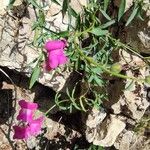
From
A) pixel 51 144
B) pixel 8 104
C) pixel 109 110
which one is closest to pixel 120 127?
pixel 109 110

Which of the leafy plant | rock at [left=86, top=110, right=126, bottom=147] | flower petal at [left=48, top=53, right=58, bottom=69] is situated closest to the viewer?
flower petal at [left=48, top=53, right=58, bottom=69]

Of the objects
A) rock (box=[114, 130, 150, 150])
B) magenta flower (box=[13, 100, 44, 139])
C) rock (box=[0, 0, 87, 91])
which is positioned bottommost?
rock (box=[114, 130, 150, 150])

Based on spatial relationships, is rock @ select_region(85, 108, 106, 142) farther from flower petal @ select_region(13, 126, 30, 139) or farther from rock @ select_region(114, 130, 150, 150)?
flower petal @ select_region(13, 126, 30, 139)

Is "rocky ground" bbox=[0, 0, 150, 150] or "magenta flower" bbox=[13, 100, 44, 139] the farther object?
"rocky ground" bbox=[0, 0, 150, 150]

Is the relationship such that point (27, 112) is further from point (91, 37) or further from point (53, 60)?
point (91, 37)

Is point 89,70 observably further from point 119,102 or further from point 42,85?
point 42,85

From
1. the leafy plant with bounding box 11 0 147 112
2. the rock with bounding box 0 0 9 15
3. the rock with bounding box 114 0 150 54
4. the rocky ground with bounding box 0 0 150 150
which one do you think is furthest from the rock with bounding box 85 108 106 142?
the rock with bounding box 0 0 9 15

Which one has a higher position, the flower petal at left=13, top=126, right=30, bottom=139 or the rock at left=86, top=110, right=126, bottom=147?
the flower petal at left=13, top=126, right=30, bottom=139

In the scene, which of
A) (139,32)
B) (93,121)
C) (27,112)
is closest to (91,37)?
(139,32)
